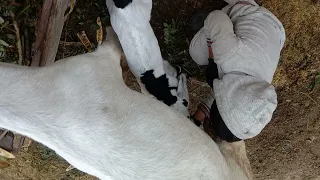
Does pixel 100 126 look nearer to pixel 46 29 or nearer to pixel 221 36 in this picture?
pixel 221 36

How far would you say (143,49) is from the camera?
191 cm

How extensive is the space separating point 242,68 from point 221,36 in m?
0.15

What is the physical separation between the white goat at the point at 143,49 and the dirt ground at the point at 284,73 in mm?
309

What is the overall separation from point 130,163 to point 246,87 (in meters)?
0.53

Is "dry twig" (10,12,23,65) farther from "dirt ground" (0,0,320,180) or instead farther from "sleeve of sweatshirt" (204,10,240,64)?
"sleeve of sweatshirt" (204,10,240,64)

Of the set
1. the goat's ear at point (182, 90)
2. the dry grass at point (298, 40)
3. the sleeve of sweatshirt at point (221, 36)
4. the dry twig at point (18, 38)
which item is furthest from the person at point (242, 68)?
the dry twig at point (18, 38)

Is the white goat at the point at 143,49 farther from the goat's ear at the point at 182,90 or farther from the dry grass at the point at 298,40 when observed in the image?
the dry grass at the point at 298,40

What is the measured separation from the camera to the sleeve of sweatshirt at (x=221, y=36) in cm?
187

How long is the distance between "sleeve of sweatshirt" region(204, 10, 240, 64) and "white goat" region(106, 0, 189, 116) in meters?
0.23

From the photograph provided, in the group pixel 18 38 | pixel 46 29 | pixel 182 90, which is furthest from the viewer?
pixel 18 38

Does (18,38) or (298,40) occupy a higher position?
(18,38)

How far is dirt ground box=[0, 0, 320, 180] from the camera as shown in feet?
8.12

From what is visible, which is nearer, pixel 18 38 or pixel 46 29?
pixel 46 29

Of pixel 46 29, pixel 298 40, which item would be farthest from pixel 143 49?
pixel 298 40
